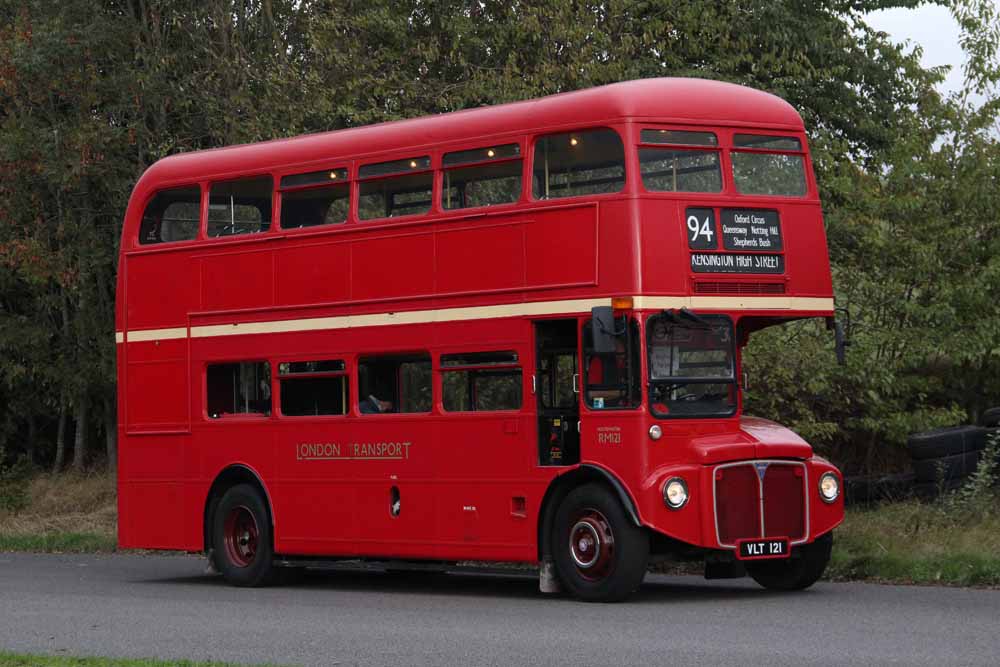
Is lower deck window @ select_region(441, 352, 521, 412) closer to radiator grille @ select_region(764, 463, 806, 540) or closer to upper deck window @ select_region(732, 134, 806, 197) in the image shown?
radiator grille @ select_region(764, 463, 806, 540)

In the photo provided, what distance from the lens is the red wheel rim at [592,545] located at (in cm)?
1572

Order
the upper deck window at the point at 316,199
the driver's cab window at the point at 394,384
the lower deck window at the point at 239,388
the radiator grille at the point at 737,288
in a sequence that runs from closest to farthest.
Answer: the radiator grille at the point at 737,288
the driver's cab window at the point at 394,384
the upper deck window at the point at 316,199
the lower deck window at the point at 239,388

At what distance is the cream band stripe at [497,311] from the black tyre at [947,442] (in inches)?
177

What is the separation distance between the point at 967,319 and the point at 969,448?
2598mm

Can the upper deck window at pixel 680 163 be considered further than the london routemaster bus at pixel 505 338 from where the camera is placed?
Yes

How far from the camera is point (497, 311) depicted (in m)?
17.0

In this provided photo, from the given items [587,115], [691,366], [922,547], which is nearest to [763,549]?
[691,366]

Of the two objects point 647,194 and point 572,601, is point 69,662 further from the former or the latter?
point 647,194

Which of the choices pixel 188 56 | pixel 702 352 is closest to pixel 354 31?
pixel 188 56

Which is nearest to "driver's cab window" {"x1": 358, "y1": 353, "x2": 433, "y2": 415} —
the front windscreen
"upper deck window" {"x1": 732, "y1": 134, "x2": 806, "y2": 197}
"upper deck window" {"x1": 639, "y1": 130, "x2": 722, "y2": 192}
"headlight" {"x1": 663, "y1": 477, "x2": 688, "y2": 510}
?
the front windscreen

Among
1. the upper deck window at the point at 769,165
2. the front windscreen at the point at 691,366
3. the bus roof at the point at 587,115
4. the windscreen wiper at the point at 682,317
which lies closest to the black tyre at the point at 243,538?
the bus roof at the point at 587,115

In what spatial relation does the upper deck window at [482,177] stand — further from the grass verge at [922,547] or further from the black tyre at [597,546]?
the grass verge at [922,547]

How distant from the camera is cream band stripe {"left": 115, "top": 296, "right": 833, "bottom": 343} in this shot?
52.5 ft

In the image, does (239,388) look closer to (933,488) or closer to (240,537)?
(240,537)
